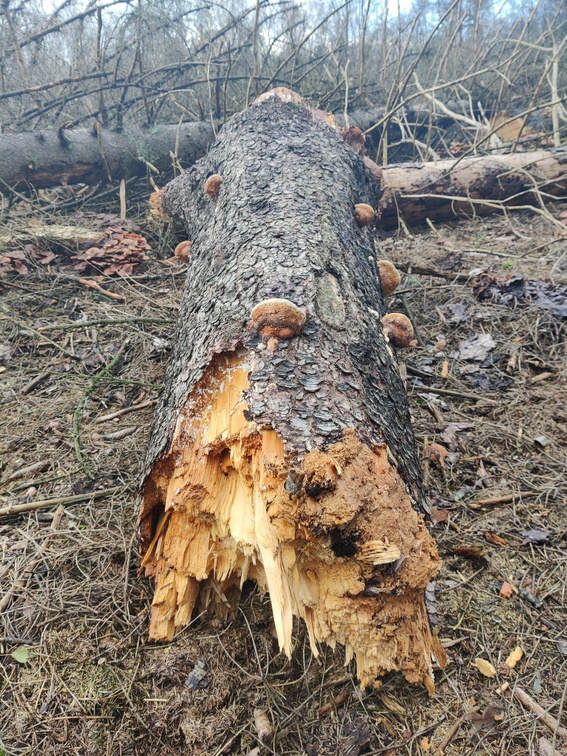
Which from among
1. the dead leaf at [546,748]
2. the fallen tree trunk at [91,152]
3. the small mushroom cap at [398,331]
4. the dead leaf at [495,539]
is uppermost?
the fallen tree trunk at [91,152]

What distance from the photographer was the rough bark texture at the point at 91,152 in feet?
15.9

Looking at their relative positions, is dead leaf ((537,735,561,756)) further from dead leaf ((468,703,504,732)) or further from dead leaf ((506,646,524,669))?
dead leaf ((506,646,524,669))

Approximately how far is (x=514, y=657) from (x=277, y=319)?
5.28 feet

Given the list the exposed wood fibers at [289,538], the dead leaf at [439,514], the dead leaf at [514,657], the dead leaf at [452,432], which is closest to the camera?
the exposed wood fibers at [289,538]

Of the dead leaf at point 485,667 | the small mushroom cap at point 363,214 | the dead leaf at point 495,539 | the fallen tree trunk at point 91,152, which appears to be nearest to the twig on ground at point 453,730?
the dead leaf at point 485,667

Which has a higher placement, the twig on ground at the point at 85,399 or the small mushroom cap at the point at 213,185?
the small mushroom cap at the point at 213,185

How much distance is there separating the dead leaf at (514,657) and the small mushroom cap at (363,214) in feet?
8.68

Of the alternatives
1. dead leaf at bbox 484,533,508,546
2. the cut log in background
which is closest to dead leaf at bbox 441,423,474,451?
dead leaf at bbox 484,533,508,546

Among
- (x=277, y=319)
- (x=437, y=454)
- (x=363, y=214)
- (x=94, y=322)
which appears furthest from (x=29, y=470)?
(x=363, y=214)

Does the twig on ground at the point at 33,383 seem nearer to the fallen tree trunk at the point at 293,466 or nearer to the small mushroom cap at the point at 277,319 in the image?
the fallen tree trunk at the point at 293,466

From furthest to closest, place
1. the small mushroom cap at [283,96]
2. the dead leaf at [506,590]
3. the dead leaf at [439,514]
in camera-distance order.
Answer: the small mushroom cap at [283,96]
the dead leaf at [439,514]
the dead leaf at [506,590]

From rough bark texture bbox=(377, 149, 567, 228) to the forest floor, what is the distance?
2.24m

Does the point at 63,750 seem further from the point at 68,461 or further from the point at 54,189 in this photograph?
the point at 54,189

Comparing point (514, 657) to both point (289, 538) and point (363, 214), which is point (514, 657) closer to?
point (289, 538)
